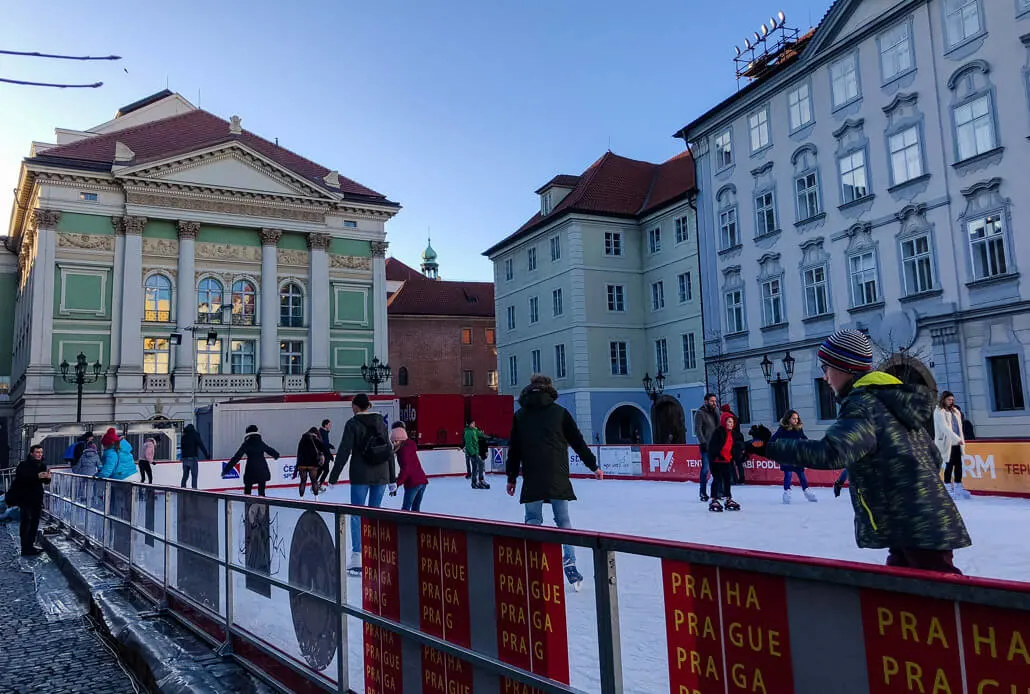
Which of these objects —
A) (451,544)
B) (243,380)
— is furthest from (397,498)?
(243,380)

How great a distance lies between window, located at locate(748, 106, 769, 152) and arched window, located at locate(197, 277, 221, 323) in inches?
1219

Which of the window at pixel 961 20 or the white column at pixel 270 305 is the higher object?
the window at pixel 961 20

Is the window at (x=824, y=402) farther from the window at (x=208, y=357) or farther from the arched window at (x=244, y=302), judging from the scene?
the window at (x=208, y=357)

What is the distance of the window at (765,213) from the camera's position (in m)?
31.4

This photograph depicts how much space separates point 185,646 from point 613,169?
4445 cm

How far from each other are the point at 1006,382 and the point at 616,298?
23.3m

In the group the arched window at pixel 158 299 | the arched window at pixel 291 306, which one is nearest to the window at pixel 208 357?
the arched window at pixel 158 299

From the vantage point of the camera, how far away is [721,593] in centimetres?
223

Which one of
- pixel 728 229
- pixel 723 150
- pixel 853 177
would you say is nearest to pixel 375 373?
pixel 728 229

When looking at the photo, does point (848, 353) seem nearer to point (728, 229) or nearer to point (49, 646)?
point (49, 646)

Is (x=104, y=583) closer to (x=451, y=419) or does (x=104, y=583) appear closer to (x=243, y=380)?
(x=451, y=419)

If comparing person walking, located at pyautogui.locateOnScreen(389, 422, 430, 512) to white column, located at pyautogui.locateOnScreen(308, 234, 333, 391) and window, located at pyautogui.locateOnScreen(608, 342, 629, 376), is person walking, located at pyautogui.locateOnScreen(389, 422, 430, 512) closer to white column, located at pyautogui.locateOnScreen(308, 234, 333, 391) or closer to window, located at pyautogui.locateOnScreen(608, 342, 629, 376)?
window, located at pyautogui.locateOnScreen(608, 342, 629, 376)

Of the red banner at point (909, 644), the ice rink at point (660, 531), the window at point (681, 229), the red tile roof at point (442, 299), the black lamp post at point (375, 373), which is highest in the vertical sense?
the red tile roof at point (442, 299)

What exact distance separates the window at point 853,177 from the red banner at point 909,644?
28.1 metres
